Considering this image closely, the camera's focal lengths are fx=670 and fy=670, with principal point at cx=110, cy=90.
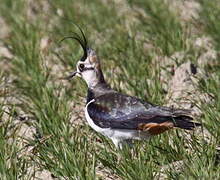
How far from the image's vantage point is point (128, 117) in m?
4.85

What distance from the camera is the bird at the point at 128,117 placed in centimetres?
464

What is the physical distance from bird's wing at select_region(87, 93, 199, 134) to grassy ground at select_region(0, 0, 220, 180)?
138 mm

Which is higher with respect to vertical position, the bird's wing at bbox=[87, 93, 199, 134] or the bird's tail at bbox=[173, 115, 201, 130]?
the bird's wing at bbox=[87, 93, 199, 134]

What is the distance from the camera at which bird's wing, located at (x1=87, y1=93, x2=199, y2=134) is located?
15.2 ft

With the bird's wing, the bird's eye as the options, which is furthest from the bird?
the bird's eye

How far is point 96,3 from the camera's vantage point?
868 cm

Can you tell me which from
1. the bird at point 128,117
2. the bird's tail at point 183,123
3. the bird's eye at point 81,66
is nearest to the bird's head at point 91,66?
the bird's eye at point 81,66

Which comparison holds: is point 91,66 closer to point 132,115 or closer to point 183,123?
point 132,115

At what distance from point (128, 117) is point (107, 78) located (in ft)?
5.77

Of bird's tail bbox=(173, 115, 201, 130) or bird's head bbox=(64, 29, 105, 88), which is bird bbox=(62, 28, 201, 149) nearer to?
bird's tail bbox=(173, 115, 201, 130)

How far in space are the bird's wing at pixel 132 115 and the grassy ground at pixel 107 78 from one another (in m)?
0.14

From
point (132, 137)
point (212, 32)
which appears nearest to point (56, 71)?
point (212, 32)

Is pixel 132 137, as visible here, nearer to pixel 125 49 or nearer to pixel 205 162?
pixel 205 162

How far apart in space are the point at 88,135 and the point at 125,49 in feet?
5.84
